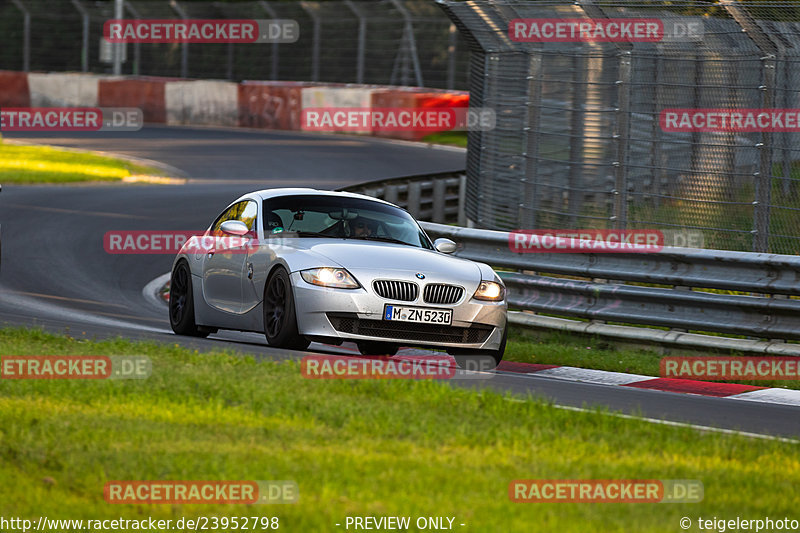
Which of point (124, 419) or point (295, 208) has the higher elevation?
point (295, 208)

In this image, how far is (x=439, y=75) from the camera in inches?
1565

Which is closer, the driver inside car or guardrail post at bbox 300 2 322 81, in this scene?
the driver inside car

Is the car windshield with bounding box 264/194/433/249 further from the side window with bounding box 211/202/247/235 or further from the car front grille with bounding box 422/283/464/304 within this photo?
the car front grille with bounding box 422/283/464/304

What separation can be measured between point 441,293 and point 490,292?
1.61 ft

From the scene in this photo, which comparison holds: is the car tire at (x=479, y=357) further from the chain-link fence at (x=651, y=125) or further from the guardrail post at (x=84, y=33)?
the guardrail post at (x=84, y=33)

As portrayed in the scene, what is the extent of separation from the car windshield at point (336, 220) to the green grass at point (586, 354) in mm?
1282

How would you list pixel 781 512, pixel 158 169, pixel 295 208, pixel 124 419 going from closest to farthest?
1. pixel 781 512
2. pixel 124 419
3. pixel 295 208
4. pixel 158 169

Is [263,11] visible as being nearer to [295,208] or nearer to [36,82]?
[36,82]

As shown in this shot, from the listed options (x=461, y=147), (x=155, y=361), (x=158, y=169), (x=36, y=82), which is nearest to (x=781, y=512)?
(x=155, y=361)

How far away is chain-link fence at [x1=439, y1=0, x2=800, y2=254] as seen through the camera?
11914 millimetres

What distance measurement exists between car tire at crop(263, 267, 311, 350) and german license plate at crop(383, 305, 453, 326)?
685 mm

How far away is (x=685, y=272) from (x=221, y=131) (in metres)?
29.5

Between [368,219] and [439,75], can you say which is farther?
[439,75]

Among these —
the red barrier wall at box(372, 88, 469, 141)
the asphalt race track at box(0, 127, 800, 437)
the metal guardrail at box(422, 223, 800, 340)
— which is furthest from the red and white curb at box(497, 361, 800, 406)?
the red barrier wall at box(372, 88, 469, 141)
